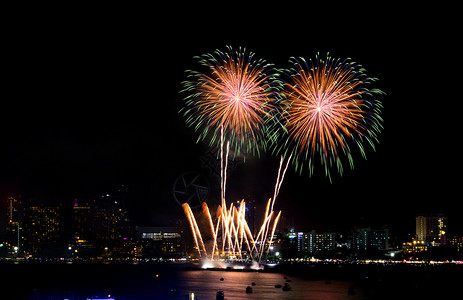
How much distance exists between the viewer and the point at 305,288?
88.6 meters

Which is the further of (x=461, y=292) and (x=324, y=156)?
(x=461, y=292)

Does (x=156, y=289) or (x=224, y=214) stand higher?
(x=224, y=214)

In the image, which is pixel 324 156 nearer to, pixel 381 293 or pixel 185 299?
pixel 185 299

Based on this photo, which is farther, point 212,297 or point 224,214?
point 224,214

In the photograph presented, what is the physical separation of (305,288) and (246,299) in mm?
21950

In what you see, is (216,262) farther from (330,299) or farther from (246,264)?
(330,299)

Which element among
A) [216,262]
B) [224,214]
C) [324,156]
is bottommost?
[216,262]

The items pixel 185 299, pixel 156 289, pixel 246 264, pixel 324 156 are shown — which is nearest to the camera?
pixel 324 156

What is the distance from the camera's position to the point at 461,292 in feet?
289

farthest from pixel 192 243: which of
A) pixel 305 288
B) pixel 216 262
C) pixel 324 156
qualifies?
pixel 324 156

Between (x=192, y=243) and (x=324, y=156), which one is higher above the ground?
(x=324, y=156)

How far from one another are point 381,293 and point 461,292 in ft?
45.6

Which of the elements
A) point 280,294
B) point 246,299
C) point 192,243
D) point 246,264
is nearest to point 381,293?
point 280,294

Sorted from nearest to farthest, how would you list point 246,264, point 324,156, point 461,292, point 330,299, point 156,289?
1. point 324,156
2. point 330,299
3. point 156,289
4. point 461,292
5. point 246,264
